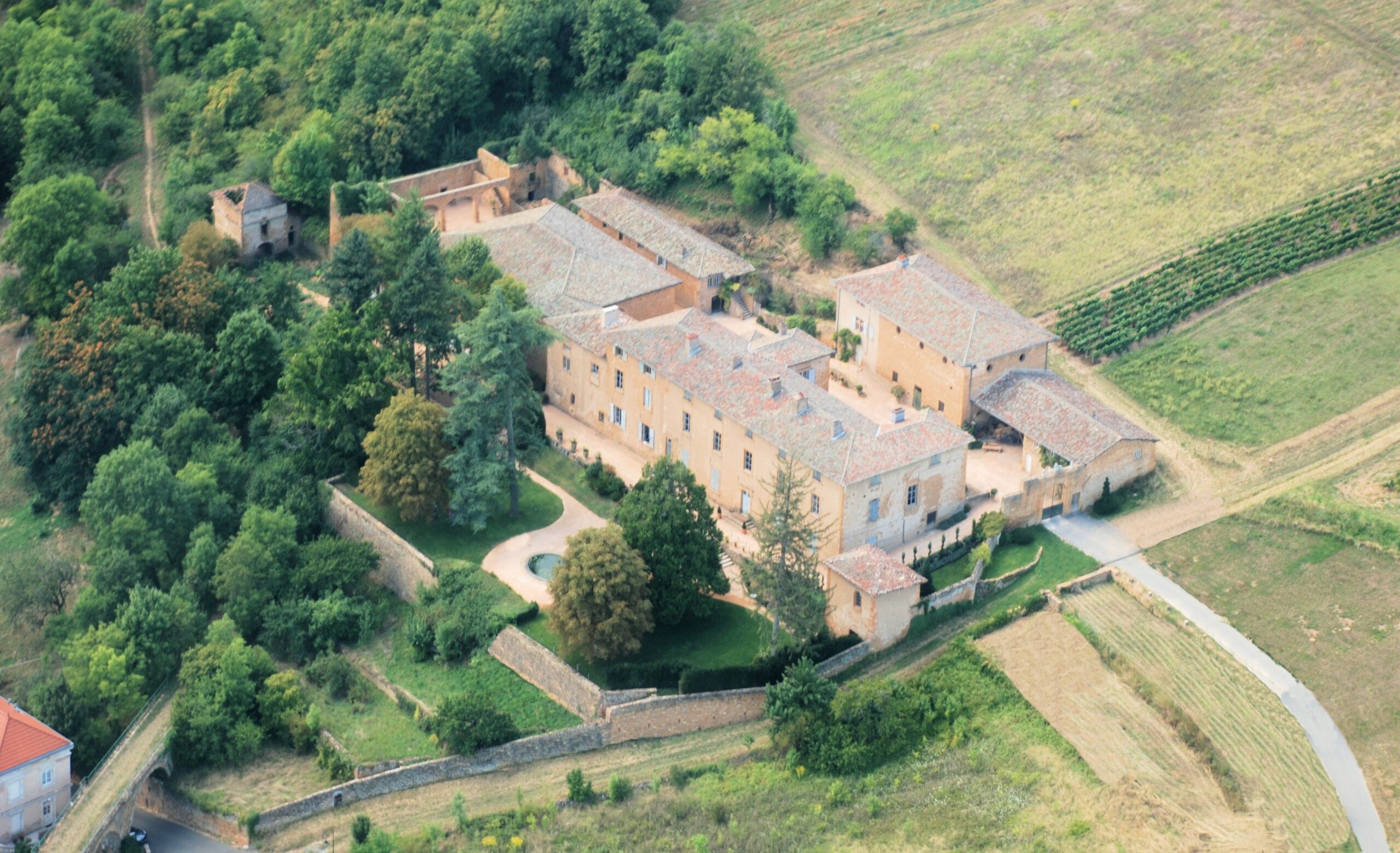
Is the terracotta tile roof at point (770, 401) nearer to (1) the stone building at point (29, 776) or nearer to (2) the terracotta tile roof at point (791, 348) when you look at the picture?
(2) the terracotta tile roof at point (791, 348)

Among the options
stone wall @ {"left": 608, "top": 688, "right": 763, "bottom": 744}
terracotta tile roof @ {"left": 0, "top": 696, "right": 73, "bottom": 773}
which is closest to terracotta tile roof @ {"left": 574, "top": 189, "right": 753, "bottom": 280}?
stone wall @ {"left": 608, "top": 688, "right": 763, "bottom": 744}

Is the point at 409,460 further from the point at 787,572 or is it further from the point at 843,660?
the point at 843,660

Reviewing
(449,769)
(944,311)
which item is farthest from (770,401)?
(449,769)

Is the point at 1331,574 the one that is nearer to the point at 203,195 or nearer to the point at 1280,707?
the point at 1280,707

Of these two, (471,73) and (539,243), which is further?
(471,73)

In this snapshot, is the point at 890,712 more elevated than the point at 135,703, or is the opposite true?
the point at 890,712

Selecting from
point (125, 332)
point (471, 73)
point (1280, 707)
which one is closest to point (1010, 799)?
point (1280, 707)

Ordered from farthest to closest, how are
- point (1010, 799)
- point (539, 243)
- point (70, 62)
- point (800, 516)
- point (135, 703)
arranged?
point (70, 62), point (539, 243), point (135, 703), point (800, 516), point (1010, 799)
